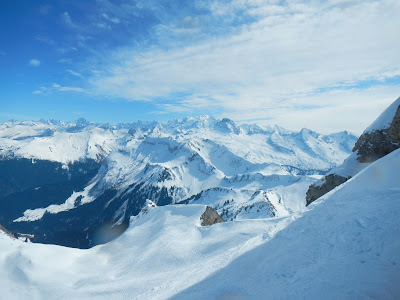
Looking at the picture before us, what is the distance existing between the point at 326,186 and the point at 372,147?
8.96 meters

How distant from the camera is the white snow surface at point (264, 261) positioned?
11.3 metres

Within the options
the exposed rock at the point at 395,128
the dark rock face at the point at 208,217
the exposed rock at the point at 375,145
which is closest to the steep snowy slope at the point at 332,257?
the exposed rock at the point at 395,128

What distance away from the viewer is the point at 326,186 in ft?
119

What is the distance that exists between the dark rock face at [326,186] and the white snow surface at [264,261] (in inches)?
399

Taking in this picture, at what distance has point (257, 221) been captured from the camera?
117 feet

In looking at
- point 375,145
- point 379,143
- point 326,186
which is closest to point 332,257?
point 326,186

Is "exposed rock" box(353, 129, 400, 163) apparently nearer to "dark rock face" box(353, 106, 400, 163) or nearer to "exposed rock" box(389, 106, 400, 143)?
"dark rock face" box(353, 106, 400, 163)

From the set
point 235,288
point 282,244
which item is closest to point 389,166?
point 282,244

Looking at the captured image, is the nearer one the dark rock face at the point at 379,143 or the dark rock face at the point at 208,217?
the dark rock face at the point at 379,143

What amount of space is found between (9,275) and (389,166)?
167ft

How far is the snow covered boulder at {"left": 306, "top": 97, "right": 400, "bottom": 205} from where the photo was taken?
30875 mm

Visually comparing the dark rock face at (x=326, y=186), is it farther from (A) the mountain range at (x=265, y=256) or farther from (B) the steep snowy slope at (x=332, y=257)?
(B) the steep snowy slope at (x=332, y=257)

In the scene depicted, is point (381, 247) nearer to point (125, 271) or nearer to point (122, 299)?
point (122, 299)

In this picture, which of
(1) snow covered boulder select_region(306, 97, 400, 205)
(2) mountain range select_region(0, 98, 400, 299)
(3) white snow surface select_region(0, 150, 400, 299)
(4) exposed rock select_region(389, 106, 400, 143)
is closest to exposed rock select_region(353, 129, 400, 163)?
(1) snow covered boulder select_region(306, 97, 400, 205)
